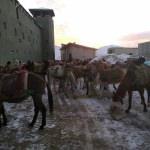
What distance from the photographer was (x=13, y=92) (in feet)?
24.5

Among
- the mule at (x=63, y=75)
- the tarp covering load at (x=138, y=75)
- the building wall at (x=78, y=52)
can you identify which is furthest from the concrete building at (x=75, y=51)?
the tarp covering load at (x=138, y=75)

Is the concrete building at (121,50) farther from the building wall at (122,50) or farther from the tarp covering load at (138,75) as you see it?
the tarp covering load at (138,75)

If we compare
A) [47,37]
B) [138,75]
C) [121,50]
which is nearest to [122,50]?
[121,50]

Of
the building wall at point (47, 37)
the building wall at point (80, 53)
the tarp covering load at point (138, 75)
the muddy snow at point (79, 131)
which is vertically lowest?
the muddy snow at point (79, 131)

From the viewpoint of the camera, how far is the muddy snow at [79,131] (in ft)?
19.9

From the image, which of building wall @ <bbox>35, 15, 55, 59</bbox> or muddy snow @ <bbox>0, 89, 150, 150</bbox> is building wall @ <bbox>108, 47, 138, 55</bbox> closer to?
building wall @ <bbox>35, 15, 55, 59</bbox>

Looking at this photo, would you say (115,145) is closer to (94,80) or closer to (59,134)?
(59,134)

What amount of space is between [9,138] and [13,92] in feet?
4.21

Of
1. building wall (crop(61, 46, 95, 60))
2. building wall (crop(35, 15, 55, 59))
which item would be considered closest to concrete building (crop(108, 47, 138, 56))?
building wall (crop(61, 46, 95, 60))

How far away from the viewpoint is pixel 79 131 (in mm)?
7113

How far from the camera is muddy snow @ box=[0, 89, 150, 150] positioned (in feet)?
19.9

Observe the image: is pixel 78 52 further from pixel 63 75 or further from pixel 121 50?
pixel 63 75

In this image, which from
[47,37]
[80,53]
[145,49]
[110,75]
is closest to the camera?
[110,75]

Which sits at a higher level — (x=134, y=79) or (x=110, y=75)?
(x=134, y=79)
